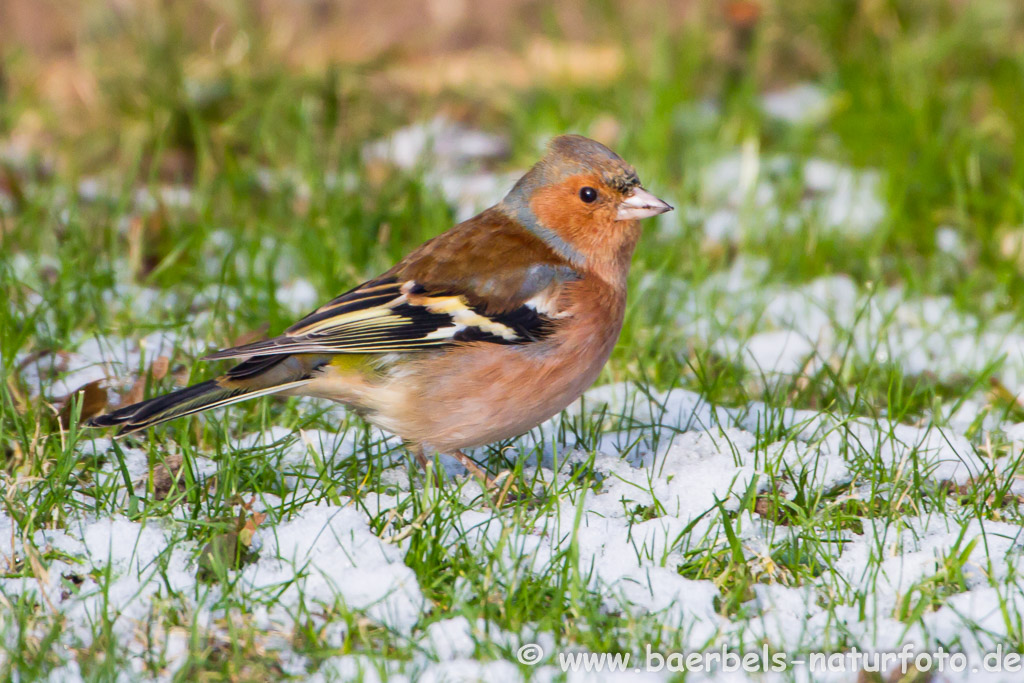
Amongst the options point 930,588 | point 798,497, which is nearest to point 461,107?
point 798,497

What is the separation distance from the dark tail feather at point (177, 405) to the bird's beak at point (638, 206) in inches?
47.2

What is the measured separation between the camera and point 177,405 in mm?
3414

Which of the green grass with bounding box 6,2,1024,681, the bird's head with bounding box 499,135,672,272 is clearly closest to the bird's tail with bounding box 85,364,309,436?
the green grass with bounding box 6,2,1024,681

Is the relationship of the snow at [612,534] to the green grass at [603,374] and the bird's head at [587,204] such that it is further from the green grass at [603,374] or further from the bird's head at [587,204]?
the bird's head at [587,204]

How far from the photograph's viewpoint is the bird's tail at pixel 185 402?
11.0 ft

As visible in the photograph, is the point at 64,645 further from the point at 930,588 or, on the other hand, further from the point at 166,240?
the point at 166,240

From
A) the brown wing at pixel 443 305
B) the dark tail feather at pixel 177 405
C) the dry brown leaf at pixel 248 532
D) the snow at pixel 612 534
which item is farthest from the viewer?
the brown wing at pixel 443 305

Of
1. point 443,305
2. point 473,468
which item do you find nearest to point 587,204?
point 443,305

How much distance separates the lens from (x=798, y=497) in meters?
3.32

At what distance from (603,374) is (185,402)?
168 cm

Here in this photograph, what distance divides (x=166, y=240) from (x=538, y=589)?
315 centimetres

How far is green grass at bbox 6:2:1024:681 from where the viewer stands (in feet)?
9.36

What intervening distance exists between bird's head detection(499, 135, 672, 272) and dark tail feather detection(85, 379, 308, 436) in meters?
1.00


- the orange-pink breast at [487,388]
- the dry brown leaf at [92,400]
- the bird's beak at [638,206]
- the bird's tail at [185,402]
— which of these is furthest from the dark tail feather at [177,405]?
the bird's beak at [638,206]
